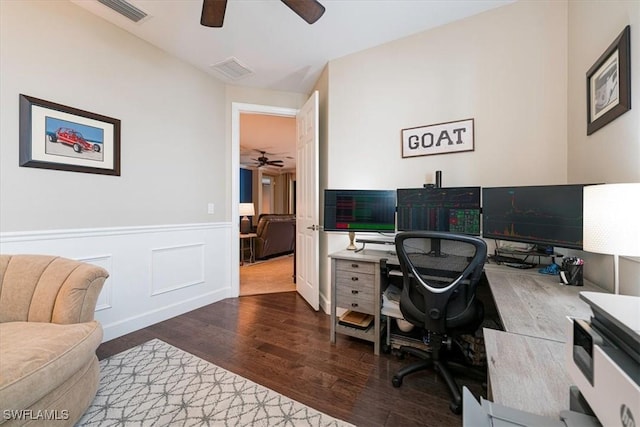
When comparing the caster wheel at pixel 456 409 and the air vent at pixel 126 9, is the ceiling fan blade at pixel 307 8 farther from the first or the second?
the caster wheel at pixel 456 409

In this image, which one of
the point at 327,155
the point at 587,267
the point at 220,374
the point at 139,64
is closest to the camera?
the point at 587,267

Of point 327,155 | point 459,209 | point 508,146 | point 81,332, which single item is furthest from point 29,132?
point 508,146

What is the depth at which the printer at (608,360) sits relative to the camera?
41cm

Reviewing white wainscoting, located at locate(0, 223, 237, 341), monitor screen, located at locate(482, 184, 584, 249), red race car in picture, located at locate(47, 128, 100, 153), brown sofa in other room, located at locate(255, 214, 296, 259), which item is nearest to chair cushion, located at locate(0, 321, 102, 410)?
white wainscoting, located at locate(0, 223, 237, 341)

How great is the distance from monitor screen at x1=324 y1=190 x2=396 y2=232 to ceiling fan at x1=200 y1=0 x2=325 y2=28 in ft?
4.32

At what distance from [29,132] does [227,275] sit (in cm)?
214

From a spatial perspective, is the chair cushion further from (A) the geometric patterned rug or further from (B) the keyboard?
(B) the keyboard

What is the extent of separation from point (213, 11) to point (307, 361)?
8.05 feet

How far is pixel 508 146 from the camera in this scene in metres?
1.98

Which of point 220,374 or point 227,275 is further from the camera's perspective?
point 227,275

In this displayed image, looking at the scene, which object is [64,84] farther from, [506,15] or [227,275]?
[506,15]

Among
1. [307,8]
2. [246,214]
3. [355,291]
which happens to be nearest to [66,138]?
[307,8]

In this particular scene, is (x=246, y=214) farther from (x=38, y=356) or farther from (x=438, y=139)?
(x=38, y=356)

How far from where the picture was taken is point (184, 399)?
1.49 metres
